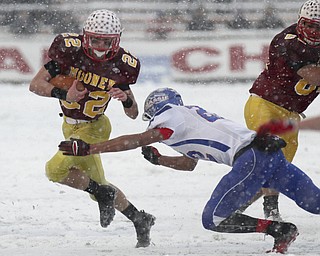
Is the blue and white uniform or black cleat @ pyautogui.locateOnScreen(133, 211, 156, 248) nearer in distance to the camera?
the blue and white uniform

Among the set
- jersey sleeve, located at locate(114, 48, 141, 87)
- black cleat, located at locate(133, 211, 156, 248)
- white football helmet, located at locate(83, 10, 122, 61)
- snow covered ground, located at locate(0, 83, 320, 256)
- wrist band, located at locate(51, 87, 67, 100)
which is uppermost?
white football helmet, located at locate(83, 10, 122, 61)

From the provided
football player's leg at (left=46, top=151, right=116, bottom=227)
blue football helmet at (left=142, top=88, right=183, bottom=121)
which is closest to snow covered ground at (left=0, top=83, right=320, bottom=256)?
football player's leg at (left=46, top=151, right=116, bottom=227)

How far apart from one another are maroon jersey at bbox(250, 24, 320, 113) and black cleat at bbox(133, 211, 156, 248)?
137 centimetres

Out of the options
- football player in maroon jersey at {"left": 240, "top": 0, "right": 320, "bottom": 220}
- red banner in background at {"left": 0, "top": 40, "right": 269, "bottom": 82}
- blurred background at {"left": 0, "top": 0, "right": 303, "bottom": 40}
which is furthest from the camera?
blurred background at {"left": 0, "top": 0, "right": 303, "bottom": 40}

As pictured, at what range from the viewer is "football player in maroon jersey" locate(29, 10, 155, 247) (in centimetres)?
573

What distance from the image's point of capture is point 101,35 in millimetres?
5668

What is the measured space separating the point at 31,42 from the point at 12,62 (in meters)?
0.48

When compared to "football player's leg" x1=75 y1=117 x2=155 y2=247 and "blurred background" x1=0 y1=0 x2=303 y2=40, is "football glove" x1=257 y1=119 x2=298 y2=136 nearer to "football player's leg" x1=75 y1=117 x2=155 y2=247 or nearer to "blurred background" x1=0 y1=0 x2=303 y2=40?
"football player's leg" x1=75 y1=117 x2=155 y2=247

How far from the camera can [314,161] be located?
30.6 feet

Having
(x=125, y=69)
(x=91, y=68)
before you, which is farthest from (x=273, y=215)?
(x=91, y=68)

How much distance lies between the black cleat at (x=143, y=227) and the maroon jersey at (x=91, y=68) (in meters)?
0.88

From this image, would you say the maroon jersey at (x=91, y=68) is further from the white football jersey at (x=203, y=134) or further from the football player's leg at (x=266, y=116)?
the football player's leg at (x=266, y=116)

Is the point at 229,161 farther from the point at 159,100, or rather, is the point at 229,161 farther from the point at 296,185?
the point at 159,100

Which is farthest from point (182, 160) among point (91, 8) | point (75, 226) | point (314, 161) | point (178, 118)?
point (91, 8)
